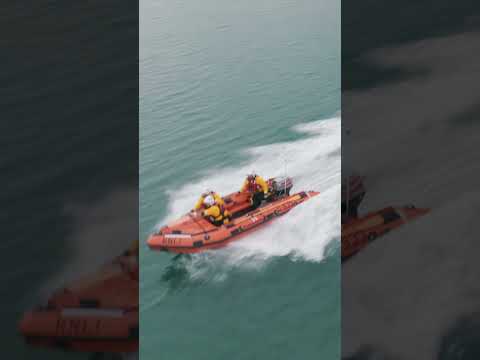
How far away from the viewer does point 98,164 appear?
386 cm

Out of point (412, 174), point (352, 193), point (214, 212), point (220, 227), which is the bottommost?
point (220, 227)

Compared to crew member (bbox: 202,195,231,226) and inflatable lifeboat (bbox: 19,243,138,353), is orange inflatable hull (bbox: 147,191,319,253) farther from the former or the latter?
inflatable lifeboat (bbox: 19,243,138,353)

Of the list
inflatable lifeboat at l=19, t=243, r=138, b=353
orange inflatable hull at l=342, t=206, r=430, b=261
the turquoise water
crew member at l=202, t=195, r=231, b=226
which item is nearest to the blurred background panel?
orange inflatable hull at l=342, t=206, r=430, b=261

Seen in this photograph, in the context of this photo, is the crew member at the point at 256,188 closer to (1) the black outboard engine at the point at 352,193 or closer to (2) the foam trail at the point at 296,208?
(2) the foam trail at the point at 296,208

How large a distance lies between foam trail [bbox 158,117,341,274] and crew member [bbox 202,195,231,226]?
0.30 ft

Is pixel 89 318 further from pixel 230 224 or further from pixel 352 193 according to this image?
pixel 352 193

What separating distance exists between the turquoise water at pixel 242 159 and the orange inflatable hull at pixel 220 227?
80 mm

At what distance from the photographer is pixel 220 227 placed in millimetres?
4824

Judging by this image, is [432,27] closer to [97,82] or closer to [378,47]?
[378,47]

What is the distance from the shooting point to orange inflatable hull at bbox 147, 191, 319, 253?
4.60 metres

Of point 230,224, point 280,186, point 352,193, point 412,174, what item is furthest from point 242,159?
point 412,174

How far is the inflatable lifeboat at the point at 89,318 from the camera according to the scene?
12.3ft

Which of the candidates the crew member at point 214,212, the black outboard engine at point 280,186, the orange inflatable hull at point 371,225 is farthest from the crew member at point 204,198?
the orange inflatable hull at point 371,225

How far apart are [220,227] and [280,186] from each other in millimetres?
559
